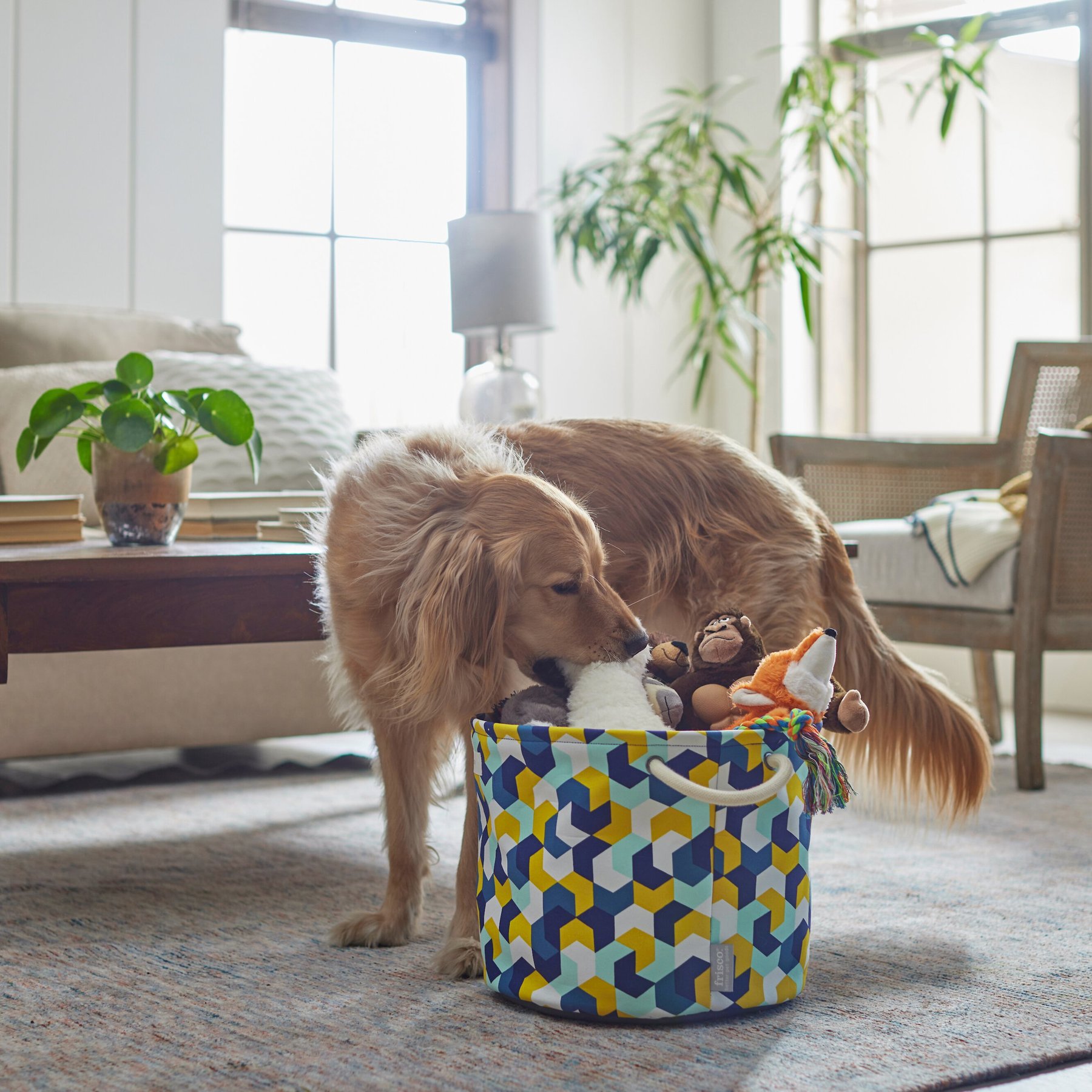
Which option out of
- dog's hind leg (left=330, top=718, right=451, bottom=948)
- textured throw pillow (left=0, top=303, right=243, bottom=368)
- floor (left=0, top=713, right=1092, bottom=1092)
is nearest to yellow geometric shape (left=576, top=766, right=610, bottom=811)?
dog's hind leg (left=330, top=718, right=451, bottom=948)

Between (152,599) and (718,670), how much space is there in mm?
697

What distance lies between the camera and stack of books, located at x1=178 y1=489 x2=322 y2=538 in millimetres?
2250

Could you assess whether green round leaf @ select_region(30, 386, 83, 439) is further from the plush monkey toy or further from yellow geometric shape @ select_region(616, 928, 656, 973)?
yellow geometric shape @ select_region(616, 928, 656, 973)

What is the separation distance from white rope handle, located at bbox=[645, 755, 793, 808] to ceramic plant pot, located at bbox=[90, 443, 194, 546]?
103cm

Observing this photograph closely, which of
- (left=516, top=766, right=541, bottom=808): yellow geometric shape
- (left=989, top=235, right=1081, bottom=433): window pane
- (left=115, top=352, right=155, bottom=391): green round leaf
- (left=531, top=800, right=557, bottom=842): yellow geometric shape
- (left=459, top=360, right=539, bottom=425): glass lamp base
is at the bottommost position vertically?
(left=531, top=800, right=557, bottom=842): yellow geometric shape

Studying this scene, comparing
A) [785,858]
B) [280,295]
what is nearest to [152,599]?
[785,858]

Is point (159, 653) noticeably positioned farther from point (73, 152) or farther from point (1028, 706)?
point (73, 152)

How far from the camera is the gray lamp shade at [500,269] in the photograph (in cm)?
378

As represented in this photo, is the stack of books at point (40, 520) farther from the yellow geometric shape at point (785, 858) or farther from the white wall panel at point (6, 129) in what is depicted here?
the white wall panel at point (6, 129)

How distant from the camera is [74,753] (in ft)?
8.59

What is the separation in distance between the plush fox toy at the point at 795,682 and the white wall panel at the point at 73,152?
3.14m

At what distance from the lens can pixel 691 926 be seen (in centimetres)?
124

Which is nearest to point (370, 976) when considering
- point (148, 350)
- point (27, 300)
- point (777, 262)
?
point (148, 350)

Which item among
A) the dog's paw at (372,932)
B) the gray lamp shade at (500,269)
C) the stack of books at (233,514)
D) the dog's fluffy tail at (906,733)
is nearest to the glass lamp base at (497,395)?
the gray lamp shade at (500,269)
